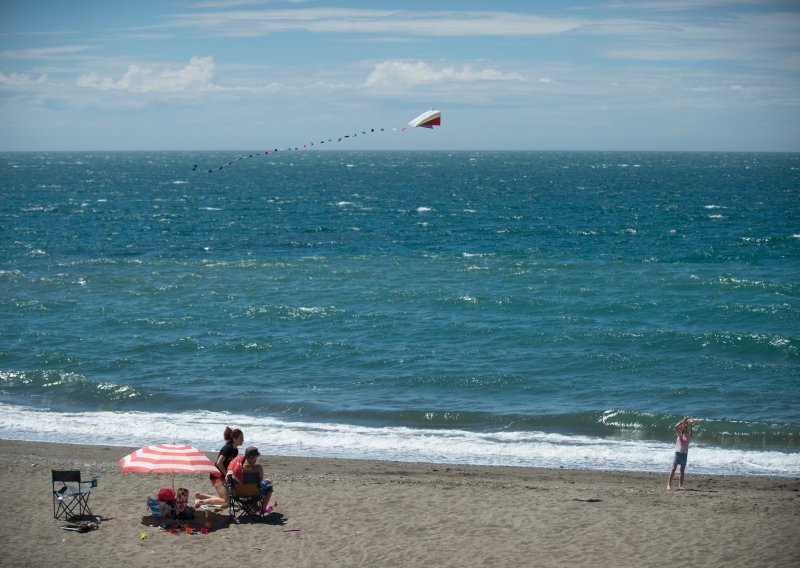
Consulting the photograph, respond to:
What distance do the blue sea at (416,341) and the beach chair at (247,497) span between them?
5.69 m

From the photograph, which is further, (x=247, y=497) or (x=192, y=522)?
(x=247, y=497)

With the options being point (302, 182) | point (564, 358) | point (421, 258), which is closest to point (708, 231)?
point (421, 258)

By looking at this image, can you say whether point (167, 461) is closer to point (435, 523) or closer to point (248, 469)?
point (248, 469)

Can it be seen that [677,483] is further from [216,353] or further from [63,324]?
[63,324]

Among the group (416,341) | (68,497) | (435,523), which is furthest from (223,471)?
(416,341)

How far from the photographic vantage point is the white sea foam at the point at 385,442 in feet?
63.0

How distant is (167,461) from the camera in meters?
13.9

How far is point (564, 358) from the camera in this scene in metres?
27.6

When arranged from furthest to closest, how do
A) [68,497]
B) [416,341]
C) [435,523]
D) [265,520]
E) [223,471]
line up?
1. [416,341]
2. [223,471]
3. [68,497]
4. [265,520]
5. [435,523]

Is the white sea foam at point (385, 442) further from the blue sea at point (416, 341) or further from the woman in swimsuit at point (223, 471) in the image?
the woman in swimsuit at point (223, 471)

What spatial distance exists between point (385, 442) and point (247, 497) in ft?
23.5

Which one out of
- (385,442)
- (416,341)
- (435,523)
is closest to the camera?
(435,523)

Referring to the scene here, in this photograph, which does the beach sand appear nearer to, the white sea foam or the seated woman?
the seated woman

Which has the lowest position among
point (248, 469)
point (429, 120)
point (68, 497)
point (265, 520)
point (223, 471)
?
point (265, 520)
